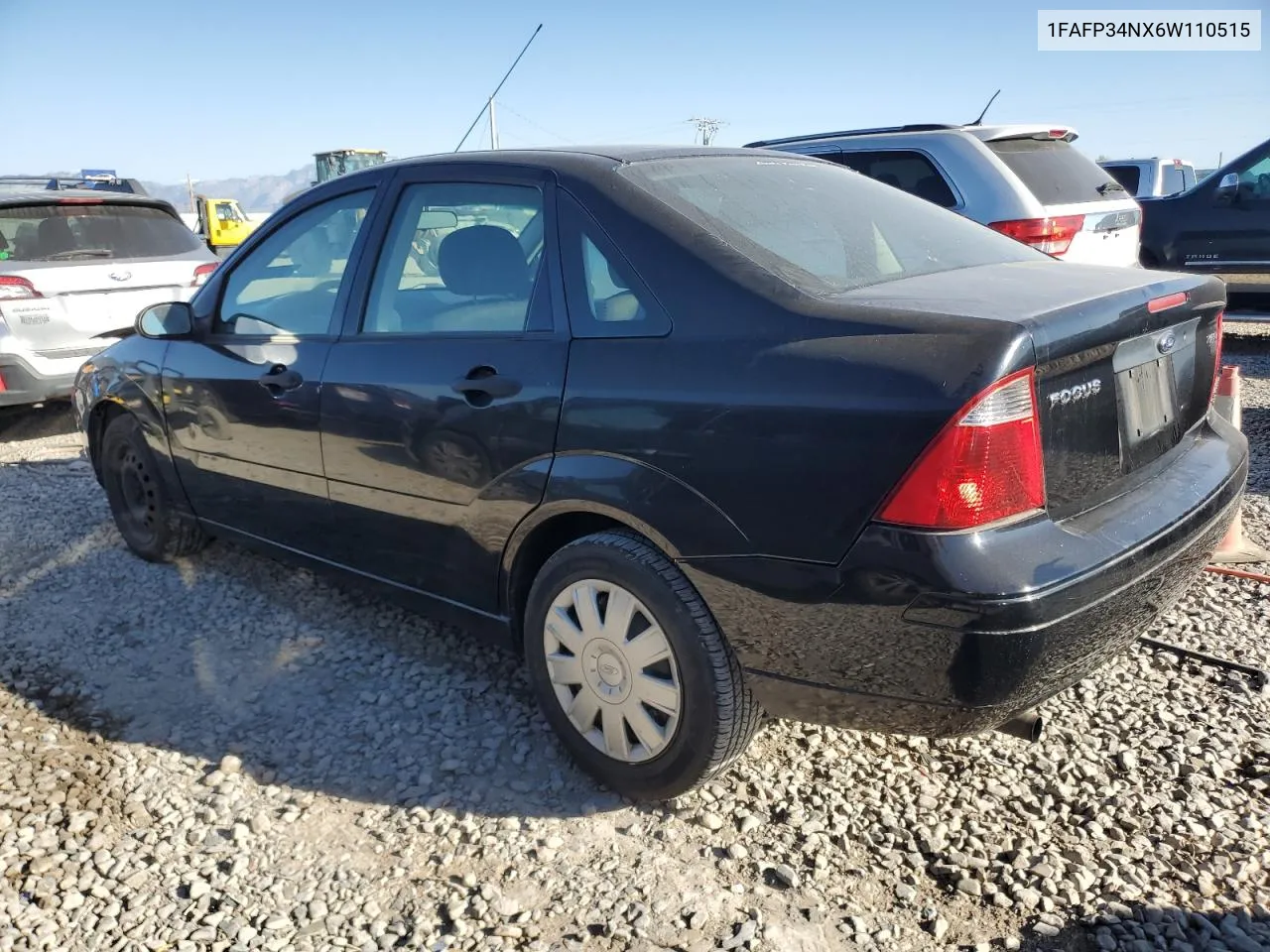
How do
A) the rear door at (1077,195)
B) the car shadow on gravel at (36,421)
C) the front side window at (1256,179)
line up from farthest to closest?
the front side window at (1256,179)
the car shadow on gravel at (36,421)
the rear door at (1077,195)

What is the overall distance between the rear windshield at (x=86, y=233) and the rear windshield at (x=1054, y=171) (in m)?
5.88

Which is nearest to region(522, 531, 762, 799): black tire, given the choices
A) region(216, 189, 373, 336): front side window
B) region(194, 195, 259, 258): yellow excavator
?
region(216, 189, 373, 336): front side window

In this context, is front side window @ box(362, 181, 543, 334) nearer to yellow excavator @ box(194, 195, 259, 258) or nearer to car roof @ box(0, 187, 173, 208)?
car roof @ box(0, 187, 173, 208)

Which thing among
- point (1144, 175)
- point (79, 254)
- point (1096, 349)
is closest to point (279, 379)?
point (1096, 349)

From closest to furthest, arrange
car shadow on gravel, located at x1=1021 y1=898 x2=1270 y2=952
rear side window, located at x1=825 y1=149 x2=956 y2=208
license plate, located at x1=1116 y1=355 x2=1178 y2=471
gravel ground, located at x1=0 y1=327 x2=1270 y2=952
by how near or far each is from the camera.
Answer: car shadow on gravel, located at x1=1021 y1=898 x2=1270 y2=952
gravel ground, located at x1=0 y1=327 x2=1270 y2=952
license plate, located at x1=1116 y1=355 x2=1178 y2=471
rear side window, located at x1=825 y1=149 x2=956 y2=208

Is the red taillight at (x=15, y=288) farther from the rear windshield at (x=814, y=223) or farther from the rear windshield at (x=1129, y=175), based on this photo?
the rear windshield at (x=1129, y=175)

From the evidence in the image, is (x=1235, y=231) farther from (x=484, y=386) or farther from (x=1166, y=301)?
(x=484, y=386)

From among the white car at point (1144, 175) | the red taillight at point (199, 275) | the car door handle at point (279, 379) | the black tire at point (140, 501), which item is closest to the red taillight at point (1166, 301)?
the car door handle at point (279, 379)

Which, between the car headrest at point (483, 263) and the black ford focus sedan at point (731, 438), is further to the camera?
the car headrest at point (483, 263)

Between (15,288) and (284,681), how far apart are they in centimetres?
459

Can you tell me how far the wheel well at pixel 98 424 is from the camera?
4.46m

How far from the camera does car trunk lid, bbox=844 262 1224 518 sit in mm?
2082

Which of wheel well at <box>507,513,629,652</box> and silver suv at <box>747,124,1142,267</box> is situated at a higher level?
silver suv at <box>747,124,1142,267</box>

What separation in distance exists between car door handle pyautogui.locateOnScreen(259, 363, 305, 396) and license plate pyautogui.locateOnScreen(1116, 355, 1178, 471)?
244 centimetres
